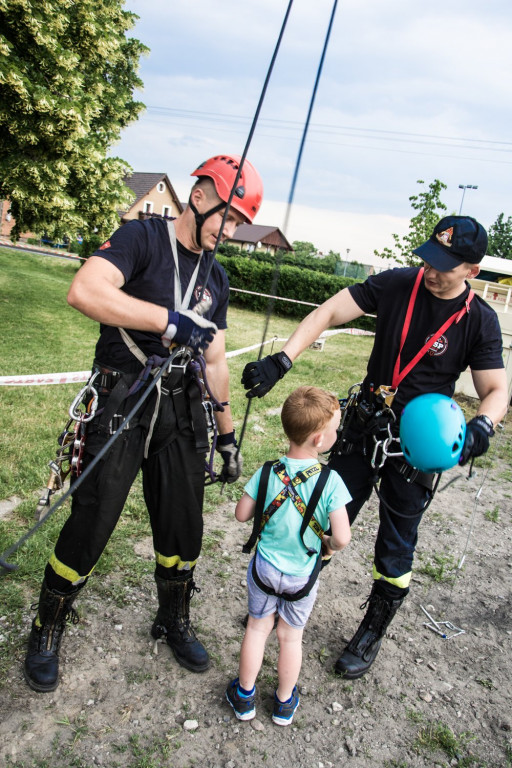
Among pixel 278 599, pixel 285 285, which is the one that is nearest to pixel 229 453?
pixel 278 599

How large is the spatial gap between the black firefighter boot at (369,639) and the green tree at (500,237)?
230ft

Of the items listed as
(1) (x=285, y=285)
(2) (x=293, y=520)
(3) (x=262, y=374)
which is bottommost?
(2) (x=293, y=520)

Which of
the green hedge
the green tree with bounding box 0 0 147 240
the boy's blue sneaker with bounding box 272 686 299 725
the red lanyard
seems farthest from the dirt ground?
the green hedge

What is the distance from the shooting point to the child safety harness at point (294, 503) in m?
2.49

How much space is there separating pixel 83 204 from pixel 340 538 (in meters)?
13.7

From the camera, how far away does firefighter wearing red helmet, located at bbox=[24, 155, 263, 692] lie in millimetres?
2443

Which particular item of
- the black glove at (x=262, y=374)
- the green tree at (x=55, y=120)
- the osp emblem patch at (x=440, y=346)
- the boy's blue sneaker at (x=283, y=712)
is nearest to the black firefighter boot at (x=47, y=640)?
the boy's blue sneaker at (x=283, y=712)

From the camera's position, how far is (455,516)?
584 centimetres

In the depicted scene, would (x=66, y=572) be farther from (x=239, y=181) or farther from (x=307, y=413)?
(x=239, y=181)

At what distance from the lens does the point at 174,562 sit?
2.96 meters

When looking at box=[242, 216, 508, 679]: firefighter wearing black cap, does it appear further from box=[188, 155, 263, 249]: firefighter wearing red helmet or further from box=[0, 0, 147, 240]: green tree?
box=[0, 0, 147, 240]: green tree

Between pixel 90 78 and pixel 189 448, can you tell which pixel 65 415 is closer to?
pixel 189 448

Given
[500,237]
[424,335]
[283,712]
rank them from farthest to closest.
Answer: [500,237]
[424,335]
[283,712]

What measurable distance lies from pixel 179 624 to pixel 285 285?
23.8 meters
